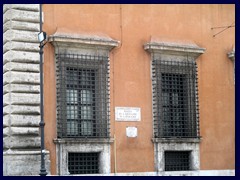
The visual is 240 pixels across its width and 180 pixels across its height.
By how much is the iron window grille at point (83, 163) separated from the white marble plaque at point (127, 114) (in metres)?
1.16

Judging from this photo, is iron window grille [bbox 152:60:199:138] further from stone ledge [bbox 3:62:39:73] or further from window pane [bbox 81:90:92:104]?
stone ledge [bbox 3:62:39:73]

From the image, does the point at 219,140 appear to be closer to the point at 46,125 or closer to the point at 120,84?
the point at 120,84

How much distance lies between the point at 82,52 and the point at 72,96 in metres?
1.16

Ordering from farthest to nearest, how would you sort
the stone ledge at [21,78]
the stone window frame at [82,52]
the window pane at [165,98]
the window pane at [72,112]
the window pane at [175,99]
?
1. the window pane at [175,99]
2. the window pane at [165,98]
3. the window pane at [72,112]
4. the stone window frame at [82,52]
5. the stone ledge at [21,78]

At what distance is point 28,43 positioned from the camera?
12930mm

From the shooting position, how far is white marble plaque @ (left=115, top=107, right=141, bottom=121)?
1391 centimetres

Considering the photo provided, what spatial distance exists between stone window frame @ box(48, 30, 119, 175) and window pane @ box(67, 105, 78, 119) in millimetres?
658

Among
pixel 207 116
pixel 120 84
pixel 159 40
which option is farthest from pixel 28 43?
pixel 207 116

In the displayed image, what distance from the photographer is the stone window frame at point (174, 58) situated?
46.7ft

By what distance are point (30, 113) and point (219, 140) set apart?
570cm

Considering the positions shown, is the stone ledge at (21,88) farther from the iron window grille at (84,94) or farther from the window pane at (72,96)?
the window pane at (72,96)

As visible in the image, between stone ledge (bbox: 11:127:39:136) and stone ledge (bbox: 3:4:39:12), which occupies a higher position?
stone ledge (bbox: 3:4:39:12)

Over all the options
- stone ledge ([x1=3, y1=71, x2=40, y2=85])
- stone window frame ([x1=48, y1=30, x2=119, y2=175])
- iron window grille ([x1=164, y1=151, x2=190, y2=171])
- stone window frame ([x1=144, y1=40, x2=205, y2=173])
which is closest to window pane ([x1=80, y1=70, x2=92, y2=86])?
stone window frame ([x1=48, y1=30, x2=119, y2=175])

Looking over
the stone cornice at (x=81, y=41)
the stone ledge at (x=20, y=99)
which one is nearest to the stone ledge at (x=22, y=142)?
the stone ledge at (x=20, y=99)
